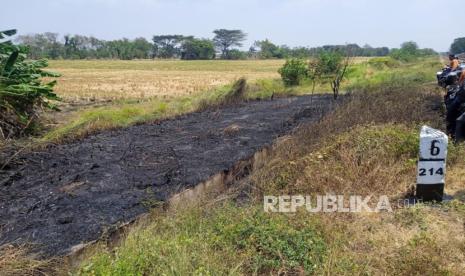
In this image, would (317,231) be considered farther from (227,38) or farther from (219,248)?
(227,38)

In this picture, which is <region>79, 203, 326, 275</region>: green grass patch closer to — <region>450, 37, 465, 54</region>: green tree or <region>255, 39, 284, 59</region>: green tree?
<region>450, 37, 465, 54</region>: green tree

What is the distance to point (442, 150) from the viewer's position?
16.6 feet

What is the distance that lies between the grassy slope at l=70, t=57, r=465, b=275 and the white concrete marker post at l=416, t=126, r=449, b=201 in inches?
7.1

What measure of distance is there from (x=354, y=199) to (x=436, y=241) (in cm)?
122

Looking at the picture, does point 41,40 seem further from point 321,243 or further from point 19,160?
point 321,243

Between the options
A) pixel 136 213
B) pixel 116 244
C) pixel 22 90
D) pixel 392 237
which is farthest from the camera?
pixel 22 90

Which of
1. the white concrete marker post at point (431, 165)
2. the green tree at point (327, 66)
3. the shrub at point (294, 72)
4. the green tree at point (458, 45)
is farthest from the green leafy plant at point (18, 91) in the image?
the green tree at point (458, 45)

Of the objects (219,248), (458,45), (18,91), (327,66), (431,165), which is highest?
(458,45)

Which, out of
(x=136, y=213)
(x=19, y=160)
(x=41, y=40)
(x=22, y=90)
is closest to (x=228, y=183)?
(x=136, y=213)

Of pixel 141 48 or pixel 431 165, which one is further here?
pixel 141 48

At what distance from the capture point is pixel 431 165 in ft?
16.8

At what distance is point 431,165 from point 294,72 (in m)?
17.0

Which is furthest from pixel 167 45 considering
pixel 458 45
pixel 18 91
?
pixel 18 91

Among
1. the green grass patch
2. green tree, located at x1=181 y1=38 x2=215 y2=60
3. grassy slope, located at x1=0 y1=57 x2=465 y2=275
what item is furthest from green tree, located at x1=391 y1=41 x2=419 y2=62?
green tree, located at x1=181 y1=38 x2=215 y2=60
